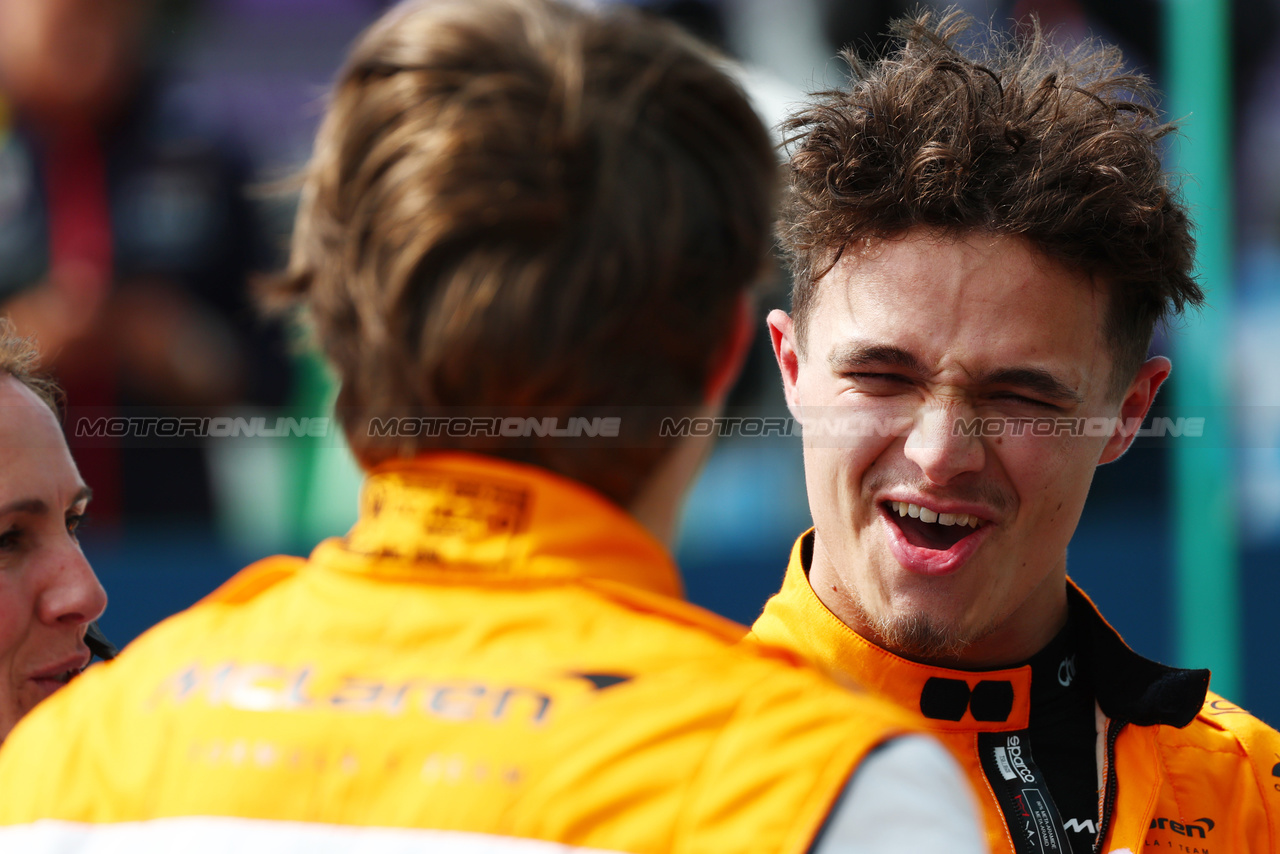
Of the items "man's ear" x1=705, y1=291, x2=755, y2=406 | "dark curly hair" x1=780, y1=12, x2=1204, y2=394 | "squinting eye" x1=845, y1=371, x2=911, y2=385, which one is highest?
"dark curly hair" x1=780, y1=12, x2=1204, y2=394

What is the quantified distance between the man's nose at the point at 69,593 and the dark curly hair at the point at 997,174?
1.19m

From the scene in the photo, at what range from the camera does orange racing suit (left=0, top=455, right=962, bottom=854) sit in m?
0.79

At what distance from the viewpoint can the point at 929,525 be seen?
1.83m

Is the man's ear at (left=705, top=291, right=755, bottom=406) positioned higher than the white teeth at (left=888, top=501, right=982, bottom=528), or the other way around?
the man's ear at (left=705, top=291, right=755, bottom=406)

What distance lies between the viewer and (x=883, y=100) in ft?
6.21

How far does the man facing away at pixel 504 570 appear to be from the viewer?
80 centimetres

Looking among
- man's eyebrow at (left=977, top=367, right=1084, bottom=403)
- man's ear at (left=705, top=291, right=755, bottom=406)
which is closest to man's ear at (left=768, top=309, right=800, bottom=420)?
man's eyebrow at (left=977, top=367, right=1084, bottom=403)

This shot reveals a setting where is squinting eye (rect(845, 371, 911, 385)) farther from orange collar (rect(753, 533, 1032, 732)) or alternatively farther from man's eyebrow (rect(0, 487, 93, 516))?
man's eyebrow (rect(0, 487, 93, 516))

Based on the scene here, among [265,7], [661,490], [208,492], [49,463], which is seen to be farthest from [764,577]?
[661,490]

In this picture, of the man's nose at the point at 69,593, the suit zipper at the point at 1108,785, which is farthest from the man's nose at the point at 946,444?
the man's nose at the point at 69,593

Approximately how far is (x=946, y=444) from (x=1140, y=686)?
0.47 meters

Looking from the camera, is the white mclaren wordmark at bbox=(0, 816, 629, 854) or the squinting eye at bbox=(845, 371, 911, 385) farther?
the squinting eye at bbox=(845, 371, 911, 385)

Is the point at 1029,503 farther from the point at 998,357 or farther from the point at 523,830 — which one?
the point at 523,830

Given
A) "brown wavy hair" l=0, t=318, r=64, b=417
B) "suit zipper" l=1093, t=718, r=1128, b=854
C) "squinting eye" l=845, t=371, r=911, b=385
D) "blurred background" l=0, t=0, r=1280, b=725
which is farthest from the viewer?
"blurred background" l=0, t=0, r=1280, b=725
